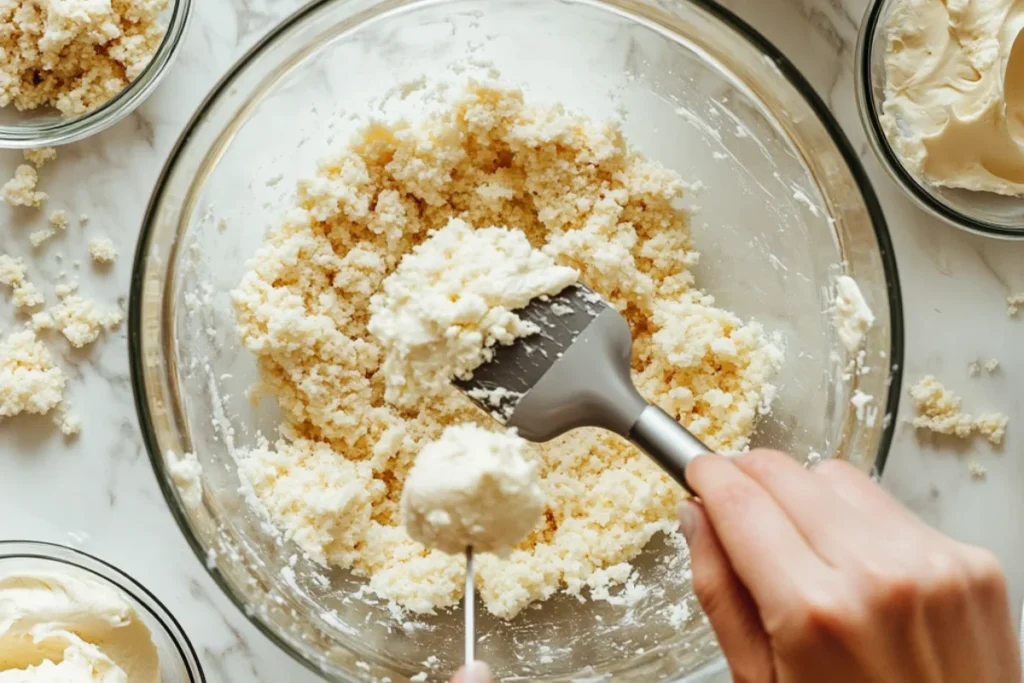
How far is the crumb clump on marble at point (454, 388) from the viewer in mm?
→ 1588

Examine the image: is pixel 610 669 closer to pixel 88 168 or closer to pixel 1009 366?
pixel 1009 366

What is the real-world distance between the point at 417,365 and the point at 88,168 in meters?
0.82

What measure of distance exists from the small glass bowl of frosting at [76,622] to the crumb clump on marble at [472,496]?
2.06ft

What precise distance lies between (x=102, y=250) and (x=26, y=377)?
281 millimetres

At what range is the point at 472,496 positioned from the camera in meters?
1.31

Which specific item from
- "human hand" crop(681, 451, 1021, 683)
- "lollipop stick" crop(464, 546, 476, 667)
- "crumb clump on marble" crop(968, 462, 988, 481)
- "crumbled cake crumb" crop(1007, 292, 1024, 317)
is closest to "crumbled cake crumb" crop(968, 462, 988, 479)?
"crumb clump on marble" crop(968, 462, 988, 481)

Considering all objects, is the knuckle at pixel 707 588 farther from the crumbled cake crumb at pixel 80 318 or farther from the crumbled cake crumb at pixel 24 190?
the crumbled cake crumb at pixel 24 190

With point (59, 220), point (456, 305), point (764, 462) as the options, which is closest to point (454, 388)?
point (456, 305)

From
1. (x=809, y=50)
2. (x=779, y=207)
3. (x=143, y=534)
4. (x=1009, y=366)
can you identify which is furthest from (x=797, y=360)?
(x=143, y=534)

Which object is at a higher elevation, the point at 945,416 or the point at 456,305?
the point at 456,305

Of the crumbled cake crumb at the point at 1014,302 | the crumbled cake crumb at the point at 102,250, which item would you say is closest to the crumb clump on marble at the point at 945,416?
the crumbled cake crumb at the point at 1014,302

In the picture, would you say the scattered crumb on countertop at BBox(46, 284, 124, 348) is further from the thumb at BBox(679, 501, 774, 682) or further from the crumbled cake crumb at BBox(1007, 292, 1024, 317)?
the crumbled cake crumb at BBox(1007, 292, 1024, 317)

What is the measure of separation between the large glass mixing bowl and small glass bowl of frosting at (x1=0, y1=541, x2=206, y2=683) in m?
0.26

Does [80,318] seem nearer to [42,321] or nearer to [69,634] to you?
[42,321]
